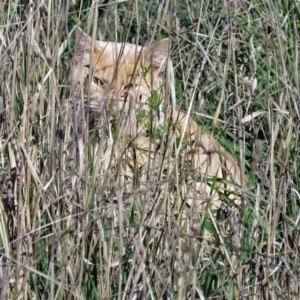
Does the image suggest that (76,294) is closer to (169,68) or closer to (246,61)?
(169,68)

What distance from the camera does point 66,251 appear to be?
163cm

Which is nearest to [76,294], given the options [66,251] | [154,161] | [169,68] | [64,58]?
[66,251]

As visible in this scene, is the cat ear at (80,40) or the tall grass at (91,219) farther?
the cat ear at (80,40)

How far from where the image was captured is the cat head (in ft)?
5.52

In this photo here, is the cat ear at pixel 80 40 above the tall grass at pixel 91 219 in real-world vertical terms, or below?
above

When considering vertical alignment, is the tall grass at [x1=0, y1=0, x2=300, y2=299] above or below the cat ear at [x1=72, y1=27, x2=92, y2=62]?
below

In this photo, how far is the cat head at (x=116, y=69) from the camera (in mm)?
1682

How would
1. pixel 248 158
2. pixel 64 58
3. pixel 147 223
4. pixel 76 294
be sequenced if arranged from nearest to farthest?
pixel 76 294 → pixel 147 223 → pixel 64 58 → pixel 248 158

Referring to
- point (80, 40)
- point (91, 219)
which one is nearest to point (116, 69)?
point (91, 219)

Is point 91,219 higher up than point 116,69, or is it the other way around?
point 116,69

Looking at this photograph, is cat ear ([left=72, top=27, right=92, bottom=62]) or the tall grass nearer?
the tall grass

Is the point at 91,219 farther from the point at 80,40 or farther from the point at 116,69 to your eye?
the point at 80,40

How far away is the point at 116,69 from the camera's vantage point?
1.64 metres

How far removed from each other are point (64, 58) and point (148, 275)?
690 mm
